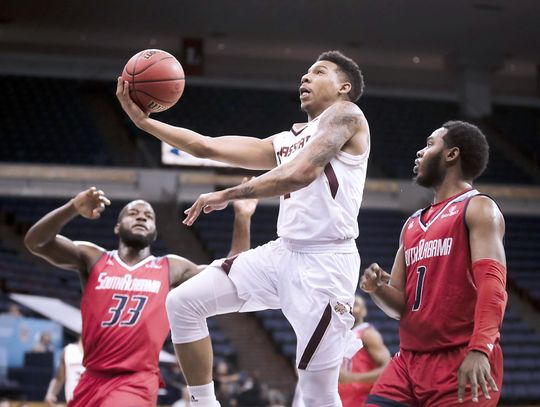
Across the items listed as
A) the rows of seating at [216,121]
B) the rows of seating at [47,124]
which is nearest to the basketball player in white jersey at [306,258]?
the rows of seating at [216,121]

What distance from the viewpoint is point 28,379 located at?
10.6m

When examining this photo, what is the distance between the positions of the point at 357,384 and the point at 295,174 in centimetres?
272

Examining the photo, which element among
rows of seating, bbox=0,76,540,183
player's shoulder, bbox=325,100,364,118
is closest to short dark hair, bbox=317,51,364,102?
player's shoulder, bbox=325,100,364,118

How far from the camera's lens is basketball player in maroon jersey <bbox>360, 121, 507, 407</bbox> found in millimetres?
3104

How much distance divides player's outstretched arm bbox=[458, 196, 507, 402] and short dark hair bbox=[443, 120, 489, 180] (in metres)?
0.28

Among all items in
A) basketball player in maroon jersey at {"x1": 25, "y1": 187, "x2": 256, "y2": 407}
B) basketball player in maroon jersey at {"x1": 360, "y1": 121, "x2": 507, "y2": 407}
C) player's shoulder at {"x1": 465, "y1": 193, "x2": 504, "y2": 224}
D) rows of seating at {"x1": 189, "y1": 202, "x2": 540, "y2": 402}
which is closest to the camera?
basketball player in maroon jersey at {"x1": 360, "y1": 121, "x2": 507, "y2": 407}

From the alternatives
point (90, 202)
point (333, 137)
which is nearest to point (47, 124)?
point (90, 202)

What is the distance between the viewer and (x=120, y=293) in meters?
5.07

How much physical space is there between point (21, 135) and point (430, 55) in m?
9.92

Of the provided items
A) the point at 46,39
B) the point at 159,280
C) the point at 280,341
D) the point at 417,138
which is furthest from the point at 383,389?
the point at 46,39

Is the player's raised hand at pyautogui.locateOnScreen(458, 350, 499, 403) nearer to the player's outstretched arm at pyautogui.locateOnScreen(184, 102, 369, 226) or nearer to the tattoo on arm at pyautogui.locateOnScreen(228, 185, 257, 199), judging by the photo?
the player's outstretched arm at pyautogui.locateOnScreen(184, 102, 369, 226)

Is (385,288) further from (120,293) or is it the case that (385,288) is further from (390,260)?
(390,260)

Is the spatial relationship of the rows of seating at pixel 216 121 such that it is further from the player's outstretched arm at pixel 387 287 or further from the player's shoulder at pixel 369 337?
the player's outstretched arm at pixel 387 287

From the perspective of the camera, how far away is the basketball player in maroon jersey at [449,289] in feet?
10.2
